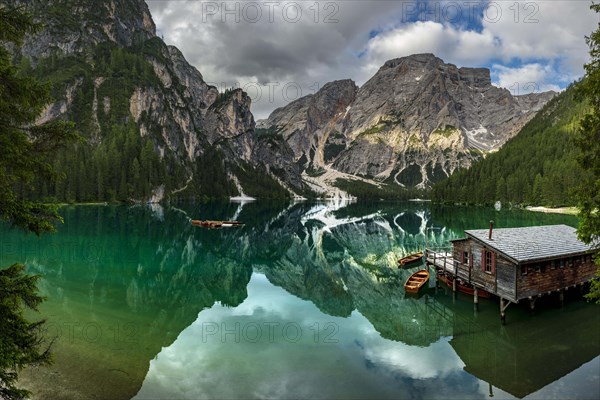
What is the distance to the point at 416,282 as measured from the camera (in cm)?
3925

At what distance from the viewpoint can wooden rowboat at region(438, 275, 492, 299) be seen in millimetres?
34987

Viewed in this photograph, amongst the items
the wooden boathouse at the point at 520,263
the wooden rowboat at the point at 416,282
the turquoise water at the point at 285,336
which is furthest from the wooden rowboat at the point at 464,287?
the wooden rowboat at the point at 416,282

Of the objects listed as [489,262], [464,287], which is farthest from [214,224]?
[489,262]

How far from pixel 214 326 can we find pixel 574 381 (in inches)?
901

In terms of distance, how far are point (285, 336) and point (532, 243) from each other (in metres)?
23.0

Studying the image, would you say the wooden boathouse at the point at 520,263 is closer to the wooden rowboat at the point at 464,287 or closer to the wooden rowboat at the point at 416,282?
the wooden rowboat at the point at 464,287

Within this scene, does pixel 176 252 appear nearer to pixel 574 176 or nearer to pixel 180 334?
pixel 180 334

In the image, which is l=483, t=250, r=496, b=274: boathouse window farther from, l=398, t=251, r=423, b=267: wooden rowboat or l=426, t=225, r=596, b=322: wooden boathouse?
l=398, t=251, r=423, b=267: wooden rowboat

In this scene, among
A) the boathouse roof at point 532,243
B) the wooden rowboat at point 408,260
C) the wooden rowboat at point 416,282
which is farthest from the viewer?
the wooden rowboat at point 408,260

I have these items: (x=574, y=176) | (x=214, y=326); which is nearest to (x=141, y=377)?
(x=214, y=326)

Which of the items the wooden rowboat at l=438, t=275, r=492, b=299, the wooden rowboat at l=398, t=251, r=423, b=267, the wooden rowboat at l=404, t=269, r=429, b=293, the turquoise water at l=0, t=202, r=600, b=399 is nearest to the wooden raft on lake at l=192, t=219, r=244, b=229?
the turquoise water at l=0, t=202, r=600, b=399

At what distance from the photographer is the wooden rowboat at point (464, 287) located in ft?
115

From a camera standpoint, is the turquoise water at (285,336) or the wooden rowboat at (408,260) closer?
the turquoise water at (285,336)

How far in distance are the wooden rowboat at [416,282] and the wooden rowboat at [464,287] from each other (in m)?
2.04
